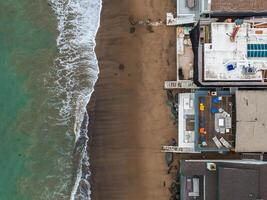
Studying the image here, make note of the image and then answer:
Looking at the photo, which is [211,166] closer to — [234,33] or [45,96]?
[234,33]

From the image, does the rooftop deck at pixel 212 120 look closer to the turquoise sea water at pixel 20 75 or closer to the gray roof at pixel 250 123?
the gray roof at pixel 250 123

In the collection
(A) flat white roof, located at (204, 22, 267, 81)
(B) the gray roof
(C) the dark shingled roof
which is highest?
(C) the dark shingled roof

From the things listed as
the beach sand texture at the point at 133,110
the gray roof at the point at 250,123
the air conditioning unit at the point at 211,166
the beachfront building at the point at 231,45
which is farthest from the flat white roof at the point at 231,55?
the air conditioning unit at the point at 211,166

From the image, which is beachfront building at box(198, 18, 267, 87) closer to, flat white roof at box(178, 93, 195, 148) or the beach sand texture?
flat white roof at box(178, 93, 195, 148)

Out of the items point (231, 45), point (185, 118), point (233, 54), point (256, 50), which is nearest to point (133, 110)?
point (185, 118)

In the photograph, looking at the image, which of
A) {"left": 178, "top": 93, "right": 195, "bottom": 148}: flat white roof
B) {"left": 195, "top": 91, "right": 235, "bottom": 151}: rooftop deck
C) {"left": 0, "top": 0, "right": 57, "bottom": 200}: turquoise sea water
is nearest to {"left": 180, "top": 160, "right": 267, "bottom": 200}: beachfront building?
{"left": 195, "top": 91, "right": 235, "bottom": 151}: rooftop deck
